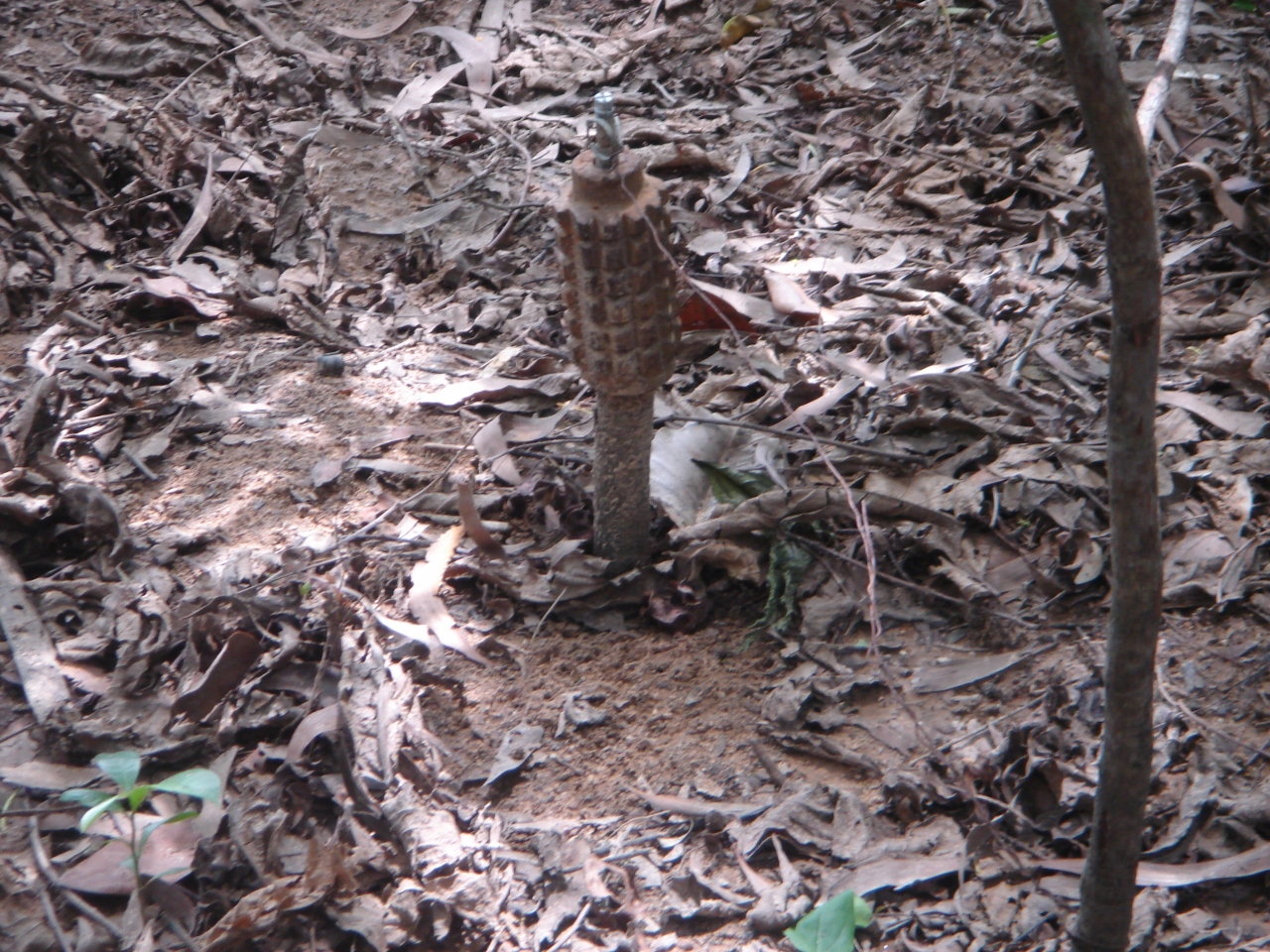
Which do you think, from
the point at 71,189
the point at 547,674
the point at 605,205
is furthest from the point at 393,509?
the point at 71,189

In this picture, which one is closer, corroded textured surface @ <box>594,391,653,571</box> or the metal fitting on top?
the metal fitting on top

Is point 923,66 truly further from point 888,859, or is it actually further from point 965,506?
Result: point 888,859

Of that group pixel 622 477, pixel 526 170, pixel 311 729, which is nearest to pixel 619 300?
pixel 622 477

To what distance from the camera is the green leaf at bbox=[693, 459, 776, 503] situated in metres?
2.67

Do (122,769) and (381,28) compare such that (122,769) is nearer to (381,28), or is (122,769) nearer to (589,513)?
(589,513)

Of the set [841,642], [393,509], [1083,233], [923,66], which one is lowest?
[841,642]

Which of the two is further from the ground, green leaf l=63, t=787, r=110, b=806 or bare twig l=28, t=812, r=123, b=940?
green leaf l=63, t=787, r=110, b=806

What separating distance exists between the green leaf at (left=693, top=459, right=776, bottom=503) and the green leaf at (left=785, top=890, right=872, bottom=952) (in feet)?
3.73

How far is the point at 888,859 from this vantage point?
1919 millimetres

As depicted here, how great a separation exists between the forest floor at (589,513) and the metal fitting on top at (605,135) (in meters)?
0.26

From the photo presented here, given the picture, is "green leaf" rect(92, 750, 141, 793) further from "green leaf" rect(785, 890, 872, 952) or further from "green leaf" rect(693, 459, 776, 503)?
"green leaf" rect(693, 459, 776, 503)

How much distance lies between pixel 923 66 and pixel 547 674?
3.24m

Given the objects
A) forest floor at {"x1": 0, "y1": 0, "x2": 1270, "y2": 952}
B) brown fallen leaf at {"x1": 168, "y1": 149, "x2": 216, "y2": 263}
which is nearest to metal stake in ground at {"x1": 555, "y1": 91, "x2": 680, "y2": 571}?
forest floor at {"x1": 0, "y1": 0, "x2": 1270, "y2": 952}

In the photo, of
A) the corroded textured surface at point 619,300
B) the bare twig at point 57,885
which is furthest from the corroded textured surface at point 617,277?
the bare twig at point 57,885
